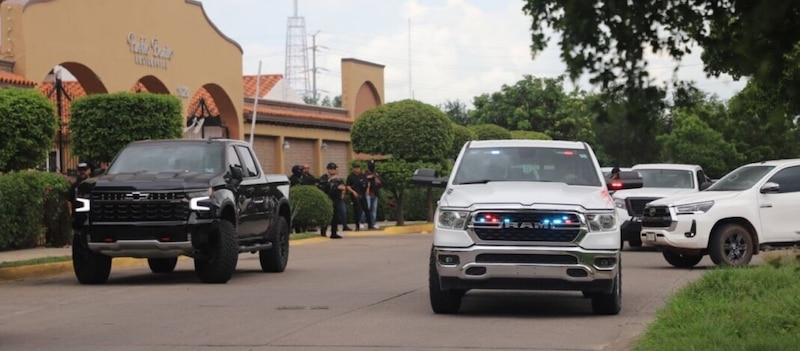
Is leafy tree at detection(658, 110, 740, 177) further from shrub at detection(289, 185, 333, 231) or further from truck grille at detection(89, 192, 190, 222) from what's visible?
truck grille at detection(89, 192, 190, 222)

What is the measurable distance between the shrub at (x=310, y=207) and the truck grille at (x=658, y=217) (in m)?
12.6

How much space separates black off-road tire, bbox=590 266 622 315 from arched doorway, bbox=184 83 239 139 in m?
23.3

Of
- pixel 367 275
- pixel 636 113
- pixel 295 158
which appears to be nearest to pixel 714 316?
pixel 636 113

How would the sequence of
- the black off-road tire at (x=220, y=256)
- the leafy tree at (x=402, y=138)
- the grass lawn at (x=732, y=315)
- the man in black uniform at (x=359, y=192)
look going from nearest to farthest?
the grass lawn at (x=732, y=315) < the black off-road tire at (x=220, y=256) < the man in black uniform at (x=359, y=192) < the leafy tree at (x=402, y=138)

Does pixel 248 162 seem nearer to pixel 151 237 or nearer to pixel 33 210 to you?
pixel 151 237

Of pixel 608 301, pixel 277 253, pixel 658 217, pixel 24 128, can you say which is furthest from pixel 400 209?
pixel 608 301

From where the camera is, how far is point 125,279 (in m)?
18.6

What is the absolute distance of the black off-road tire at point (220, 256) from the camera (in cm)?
1691

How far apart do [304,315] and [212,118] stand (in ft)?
79.4

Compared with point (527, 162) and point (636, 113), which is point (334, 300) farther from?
point (636, 113)

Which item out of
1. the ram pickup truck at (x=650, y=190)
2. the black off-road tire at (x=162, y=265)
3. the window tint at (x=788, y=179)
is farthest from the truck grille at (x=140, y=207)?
the ram pickup truck at (x=650, y=190)

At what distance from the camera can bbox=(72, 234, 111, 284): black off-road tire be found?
670 inches

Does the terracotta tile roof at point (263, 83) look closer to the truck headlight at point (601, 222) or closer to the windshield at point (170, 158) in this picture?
the windshield at point (170, 158)

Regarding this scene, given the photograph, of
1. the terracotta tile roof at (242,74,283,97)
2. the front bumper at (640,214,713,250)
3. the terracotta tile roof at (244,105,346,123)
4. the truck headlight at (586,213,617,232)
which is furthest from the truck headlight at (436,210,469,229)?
the terracotta tile roof at (242,74,283,97)
